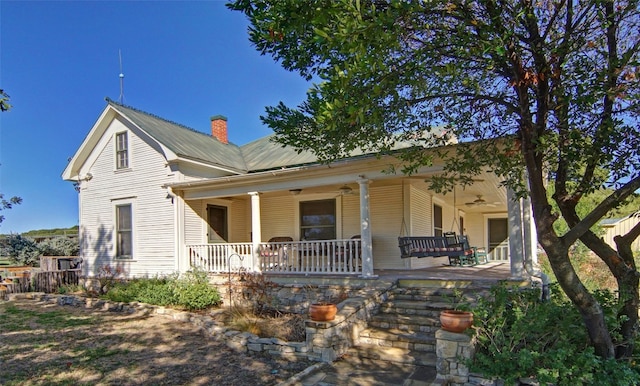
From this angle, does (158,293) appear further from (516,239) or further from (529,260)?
(529,260)

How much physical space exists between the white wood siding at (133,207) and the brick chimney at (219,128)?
457 cm

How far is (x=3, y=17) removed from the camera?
26.1ft

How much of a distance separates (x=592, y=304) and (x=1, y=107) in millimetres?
8392

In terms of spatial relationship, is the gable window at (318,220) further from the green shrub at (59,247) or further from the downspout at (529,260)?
the green shrub at (59,247)

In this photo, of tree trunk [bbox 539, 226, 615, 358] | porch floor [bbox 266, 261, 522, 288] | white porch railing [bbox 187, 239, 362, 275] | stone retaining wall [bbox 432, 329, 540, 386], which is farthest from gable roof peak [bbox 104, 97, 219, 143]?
tree trunk [bbox 539, 226, 615, 358]

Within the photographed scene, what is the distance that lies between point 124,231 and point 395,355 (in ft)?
33.6

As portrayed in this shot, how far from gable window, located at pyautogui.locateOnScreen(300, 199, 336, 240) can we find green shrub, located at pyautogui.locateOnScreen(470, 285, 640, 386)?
269 inches

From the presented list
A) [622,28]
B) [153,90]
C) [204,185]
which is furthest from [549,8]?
[153,90]

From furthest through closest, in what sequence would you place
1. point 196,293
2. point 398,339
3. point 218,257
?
point 218,257 < point 196,293 < point 398,339

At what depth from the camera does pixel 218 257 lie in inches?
438

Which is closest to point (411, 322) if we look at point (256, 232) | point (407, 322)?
point (407, 322)

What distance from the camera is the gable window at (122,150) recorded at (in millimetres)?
13023

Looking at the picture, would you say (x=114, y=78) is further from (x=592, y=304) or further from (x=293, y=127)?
(x=592, y=304)

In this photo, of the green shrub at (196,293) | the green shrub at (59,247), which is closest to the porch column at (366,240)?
the green shrub at (196,293)
